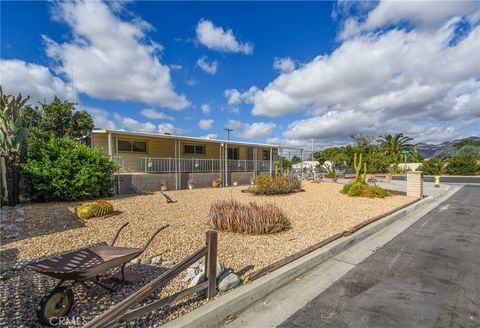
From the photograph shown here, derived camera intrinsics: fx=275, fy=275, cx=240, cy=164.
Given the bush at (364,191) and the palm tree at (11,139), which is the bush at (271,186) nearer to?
the bush at (364,191)

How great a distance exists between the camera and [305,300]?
346cm

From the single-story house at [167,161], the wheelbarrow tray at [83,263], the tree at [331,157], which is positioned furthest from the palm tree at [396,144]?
the wheelbarrow tray at [83,263]

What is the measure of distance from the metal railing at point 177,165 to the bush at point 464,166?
2966 centimetres

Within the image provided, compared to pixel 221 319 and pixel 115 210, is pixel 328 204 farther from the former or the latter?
pixel 221 319

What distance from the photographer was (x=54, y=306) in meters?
2.64

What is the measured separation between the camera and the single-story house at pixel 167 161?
44.7 feet

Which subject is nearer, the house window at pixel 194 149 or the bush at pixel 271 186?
the bush at pixel 271 186

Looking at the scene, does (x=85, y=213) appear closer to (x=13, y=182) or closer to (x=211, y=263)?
(x=13, y=182)

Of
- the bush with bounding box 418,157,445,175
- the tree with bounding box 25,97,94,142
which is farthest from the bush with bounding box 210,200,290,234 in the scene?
the bush with bounding box 418,157,445,175

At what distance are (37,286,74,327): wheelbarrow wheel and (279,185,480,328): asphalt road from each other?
2.23 m

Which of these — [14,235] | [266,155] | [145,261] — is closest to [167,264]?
[145,261]

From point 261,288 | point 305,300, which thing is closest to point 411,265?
point 305,300

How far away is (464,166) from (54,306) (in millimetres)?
43913

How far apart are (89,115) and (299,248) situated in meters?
23.8
